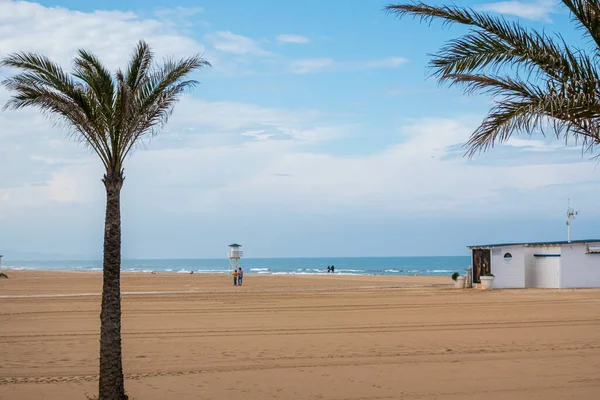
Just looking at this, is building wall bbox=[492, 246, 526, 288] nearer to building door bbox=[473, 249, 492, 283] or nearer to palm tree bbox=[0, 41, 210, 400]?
building door bbox=[473, 249, 492, 283]

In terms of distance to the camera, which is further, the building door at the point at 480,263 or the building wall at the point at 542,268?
the building door at the point at 480,263

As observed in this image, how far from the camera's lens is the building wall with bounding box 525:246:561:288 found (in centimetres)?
3130

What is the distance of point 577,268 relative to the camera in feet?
102

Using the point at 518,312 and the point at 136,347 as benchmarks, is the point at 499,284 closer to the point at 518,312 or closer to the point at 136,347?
the point at 518,312

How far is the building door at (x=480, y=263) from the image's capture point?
105 feet

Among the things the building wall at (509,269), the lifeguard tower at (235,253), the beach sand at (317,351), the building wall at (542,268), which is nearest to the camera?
the beach sand at (317,351)

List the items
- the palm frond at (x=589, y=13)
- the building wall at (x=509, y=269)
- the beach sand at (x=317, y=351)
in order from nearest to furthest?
the palm frond at (x=589, y=13), the beach sand at (x=317, y=351), the building wall at (x=509, y=269)

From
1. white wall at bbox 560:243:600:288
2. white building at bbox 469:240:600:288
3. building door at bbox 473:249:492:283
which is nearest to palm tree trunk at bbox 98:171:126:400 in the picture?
white building at bbox 469:240:600:288

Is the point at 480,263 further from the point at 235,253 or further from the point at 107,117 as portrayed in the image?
the point at 107,117

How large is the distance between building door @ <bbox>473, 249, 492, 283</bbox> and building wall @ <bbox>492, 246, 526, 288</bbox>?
325mm

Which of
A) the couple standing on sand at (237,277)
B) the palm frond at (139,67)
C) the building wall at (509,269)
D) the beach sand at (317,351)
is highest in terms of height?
the palm frond at (139,67)

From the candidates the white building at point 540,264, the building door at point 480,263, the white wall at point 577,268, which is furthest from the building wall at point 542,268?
the building door at point 480,263

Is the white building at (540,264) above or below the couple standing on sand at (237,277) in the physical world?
above

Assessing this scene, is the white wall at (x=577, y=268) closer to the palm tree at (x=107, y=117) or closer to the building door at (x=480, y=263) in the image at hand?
the building door at (x=480, y=263)
